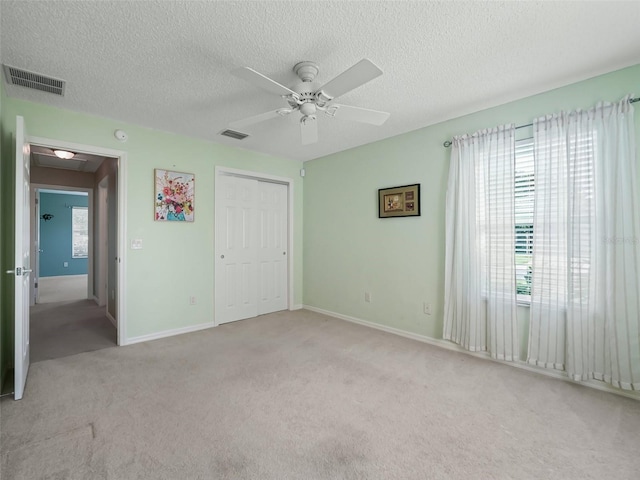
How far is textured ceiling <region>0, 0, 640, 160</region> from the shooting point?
166 cm

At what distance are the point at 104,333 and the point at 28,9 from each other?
342 cm

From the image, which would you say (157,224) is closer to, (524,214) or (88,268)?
(88,268)

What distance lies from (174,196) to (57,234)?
7720mm

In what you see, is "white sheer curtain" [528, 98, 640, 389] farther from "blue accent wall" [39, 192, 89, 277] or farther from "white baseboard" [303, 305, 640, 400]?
"blue accent wall" [39, 192, 89, 277]

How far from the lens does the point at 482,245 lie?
9.49ft

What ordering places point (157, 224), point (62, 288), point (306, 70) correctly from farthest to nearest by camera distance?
point (62, 288), point (157, 224), point (306, 70)

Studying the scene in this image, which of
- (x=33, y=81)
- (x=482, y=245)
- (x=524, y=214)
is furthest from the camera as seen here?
(x=482, y=245)

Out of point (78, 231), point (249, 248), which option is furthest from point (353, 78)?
point (78, 231)

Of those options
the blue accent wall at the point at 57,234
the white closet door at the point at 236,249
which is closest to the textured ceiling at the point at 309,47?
the white closet door at the point at 236,249

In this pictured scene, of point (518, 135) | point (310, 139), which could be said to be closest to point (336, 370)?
point (310, 139)

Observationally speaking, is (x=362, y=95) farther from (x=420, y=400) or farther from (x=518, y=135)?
(x=420, y=400)

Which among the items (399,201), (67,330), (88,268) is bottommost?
(67,330)

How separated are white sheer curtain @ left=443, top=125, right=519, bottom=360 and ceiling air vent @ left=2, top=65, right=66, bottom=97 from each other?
12.0 feet

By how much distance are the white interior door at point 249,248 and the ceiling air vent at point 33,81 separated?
183 cm
